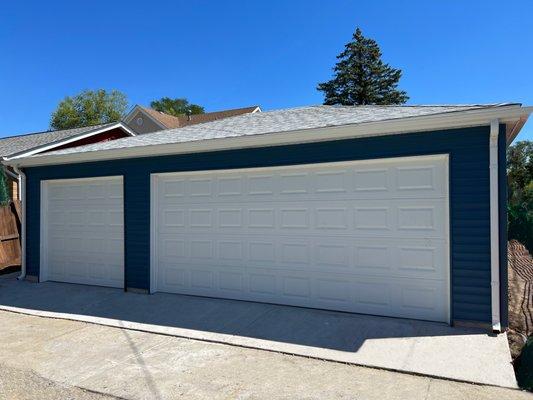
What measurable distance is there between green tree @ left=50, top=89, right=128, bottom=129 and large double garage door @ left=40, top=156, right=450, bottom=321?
3167 cm

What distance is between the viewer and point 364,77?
35.0 meters

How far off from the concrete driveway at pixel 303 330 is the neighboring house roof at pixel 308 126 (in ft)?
8.21

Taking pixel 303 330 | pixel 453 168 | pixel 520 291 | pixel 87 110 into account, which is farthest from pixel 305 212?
pixel 87 110

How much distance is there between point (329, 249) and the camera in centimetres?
614

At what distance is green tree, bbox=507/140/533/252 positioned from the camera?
8875mm

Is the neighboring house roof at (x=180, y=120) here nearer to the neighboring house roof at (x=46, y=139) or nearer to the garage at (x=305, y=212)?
the neighboring house roof at (x=46, y=139)

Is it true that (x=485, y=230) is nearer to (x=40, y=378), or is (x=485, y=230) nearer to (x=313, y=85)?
(x=40, y=378)

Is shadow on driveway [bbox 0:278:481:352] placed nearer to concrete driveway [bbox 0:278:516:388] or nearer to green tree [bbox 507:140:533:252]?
concrete driveway [bbox 0:278:516:388]

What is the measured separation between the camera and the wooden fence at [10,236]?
10.0 metres

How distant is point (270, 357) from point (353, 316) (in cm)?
170

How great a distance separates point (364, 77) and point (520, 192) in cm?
1479

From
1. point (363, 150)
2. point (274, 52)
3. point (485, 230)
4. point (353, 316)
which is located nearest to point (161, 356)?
point (353, 316)

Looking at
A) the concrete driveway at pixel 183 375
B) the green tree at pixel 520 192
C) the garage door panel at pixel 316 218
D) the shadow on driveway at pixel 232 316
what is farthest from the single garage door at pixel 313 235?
the green tree at pixel 520 192

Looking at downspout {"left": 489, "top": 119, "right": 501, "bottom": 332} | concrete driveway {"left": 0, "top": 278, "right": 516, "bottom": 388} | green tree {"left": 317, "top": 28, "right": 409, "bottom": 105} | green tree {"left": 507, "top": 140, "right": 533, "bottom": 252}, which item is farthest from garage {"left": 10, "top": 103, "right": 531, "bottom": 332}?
green tree {"left": 317, "top": 28, "right": 409, "bottom": 105}
